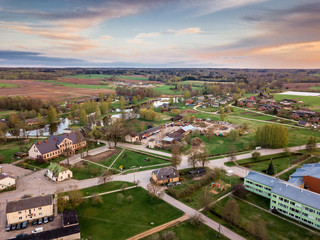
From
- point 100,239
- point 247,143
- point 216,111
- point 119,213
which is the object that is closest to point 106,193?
point 119,213

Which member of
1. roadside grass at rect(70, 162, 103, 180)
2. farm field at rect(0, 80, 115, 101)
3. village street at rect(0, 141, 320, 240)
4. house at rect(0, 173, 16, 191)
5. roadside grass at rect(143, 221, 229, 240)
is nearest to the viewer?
roadside grass at rect(143, 221, 229, 240)

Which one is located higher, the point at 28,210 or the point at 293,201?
the point at 293,201

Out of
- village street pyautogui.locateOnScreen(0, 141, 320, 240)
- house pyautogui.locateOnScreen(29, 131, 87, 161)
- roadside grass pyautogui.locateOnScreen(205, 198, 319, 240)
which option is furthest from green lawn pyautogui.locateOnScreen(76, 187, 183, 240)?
house pyautogui.locateOnScreen(29, 131, 87, 161)

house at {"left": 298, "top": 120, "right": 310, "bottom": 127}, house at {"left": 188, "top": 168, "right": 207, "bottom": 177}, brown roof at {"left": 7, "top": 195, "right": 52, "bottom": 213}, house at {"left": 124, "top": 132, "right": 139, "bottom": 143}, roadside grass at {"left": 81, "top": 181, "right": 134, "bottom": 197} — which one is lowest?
roadside grass at {"left": 81, "top": 181, "right": 134, "bottom": 197}

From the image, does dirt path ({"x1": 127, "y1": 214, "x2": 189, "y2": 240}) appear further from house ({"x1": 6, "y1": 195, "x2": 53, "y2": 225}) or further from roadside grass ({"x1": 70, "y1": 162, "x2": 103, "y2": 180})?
roadside grass ({"x1": 70, "y1": 162, "x2": 103, "y2": 180})

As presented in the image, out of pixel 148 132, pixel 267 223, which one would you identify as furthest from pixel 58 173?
pixel 267 223

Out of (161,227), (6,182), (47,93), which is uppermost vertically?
(47,93)

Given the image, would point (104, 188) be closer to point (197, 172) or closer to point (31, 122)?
point (197, 172)
